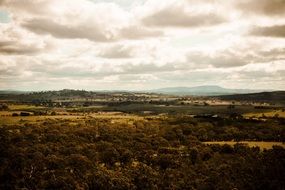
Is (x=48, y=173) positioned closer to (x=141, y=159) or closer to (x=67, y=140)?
(x=141, y=159)

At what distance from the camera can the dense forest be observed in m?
71.9

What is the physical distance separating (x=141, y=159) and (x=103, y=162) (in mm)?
10801

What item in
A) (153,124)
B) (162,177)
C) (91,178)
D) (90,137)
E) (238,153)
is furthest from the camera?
(153,124)

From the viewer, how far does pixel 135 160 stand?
325ft

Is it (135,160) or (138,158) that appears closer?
(135,160)

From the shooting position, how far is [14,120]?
174 m

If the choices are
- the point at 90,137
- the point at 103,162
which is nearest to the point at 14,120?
the point at 90,137

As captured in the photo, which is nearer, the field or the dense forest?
the dense forest

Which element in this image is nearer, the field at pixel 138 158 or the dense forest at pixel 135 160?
the dense forest at pixel 135 160

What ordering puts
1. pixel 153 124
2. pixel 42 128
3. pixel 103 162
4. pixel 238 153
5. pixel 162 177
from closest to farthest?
pixel 162 177 < pixel 103 162 < pixel 238 153 < pixel 42 128 < pixel 153 124

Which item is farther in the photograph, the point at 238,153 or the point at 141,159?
the point at 238,153

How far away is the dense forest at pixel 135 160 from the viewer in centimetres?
7194

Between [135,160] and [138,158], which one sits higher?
[138,158]

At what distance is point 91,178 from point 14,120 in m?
114
